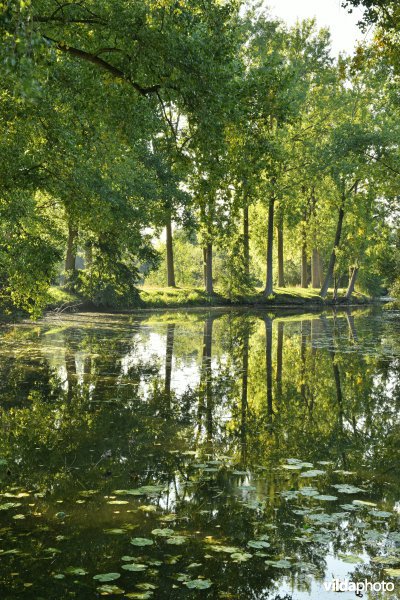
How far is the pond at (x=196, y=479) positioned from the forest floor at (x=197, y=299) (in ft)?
75.1

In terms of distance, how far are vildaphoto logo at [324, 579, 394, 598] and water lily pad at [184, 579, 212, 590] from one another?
1.02 meters

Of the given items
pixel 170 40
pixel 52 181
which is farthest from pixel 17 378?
pixel 170 40

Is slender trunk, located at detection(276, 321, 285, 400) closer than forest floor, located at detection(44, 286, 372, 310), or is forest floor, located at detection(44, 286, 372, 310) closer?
slender trunk, located at detection(276, 321, 285, 400)

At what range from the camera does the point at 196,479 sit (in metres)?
8.10

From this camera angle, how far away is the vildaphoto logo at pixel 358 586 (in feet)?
17.6

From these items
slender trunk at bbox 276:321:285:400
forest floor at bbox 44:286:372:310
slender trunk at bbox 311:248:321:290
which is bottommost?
slender trunk at bbox 276:321:285:400

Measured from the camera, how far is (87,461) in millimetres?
8859

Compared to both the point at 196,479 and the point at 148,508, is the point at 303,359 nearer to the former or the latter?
the point at 196,479

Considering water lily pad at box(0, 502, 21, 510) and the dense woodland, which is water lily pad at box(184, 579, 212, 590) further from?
the dense woodland

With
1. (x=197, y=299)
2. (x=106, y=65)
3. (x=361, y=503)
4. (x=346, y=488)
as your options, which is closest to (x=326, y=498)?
(x=361, y=503)

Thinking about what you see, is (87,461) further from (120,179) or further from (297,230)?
(297,230)

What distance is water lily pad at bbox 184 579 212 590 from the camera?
5.34m

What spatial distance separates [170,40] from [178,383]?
764 cm

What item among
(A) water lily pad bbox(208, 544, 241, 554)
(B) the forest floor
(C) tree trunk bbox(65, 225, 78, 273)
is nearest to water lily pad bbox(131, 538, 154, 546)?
(A) water lily pad bbox(208, 544, 241, 554)
